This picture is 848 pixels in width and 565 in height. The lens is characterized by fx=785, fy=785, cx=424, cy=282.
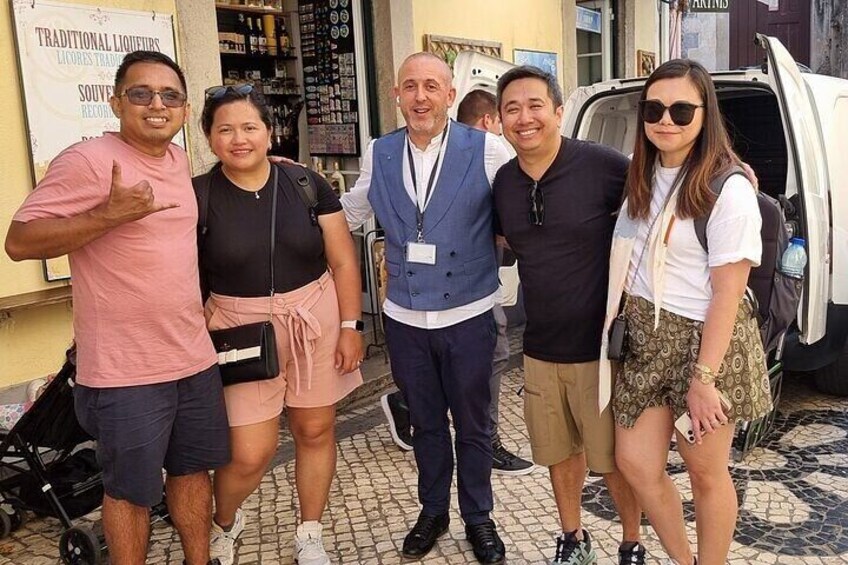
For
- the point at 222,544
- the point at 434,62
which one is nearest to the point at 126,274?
the point at 222,544

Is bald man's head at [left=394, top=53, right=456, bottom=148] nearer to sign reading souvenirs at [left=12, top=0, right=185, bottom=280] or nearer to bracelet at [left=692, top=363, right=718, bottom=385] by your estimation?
bracelet at [left=692, top=363, right=718, bottom=385]

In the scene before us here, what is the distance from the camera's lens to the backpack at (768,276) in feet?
8.09

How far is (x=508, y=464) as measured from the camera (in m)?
4.29

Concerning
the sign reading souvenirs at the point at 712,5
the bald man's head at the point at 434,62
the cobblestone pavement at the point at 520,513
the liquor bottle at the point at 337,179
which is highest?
the sign reading souvenirs at the point at 712,5

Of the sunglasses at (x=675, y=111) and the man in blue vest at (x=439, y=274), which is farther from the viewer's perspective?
the man in blue vest at (x=439, y=274)

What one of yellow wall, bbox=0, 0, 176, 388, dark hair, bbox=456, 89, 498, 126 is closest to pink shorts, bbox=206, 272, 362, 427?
dark hair, bbox=456, 89, 498, 126

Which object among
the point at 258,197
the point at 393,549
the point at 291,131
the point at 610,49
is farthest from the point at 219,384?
the point at 610,49

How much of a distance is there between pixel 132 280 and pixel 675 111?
1.84 meters

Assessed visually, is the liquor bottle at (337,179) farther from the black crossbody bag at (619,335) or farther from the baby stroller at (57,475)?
the black crossbody bag at (619,335)

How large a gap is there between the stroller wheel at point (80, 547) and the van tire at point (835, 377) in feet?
14.2

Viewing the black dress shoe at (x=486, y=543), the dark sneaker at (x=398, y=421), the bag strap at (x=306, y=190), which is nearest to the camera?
the bag strap at (x=306, y=190)

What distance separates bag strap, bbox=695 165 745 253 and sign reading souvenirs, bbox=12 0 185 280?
11.6 ft

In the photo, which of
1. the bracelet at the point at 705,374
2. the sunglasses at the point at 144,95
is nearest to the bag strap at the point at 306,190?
the sunglasses at the point at 144,95

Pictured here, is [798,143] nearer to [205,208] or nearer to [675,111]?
[675,111]
